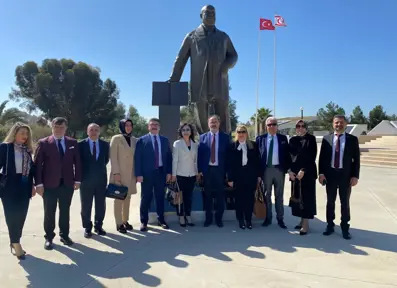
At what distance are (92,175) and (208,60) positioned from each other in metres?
2.64

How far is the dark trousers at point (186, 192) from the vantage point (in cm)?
445

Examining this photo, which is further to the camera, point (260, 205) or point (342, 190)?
point (260, 205)

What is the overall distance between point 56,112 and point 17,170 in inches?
1229

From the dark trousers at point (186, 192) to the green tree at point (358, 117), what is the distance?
2185 inches

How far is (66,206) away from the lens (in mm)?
3855

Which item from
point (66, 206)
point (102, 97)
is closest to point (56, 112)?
point (102, 97)

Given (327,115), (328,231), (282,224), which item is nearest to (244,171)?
(282,224)

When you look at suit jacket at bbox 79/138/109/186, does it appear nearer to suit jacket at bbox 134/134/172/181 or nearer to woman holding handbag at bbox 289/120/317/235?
suit jacket at bbox 134/134/172/181

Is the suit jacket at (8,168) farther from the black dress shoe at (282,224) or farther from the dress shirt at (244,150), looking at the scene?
the black dress shoe at (282,224)

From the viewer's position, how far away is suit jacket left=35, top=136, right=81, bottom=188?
369cm

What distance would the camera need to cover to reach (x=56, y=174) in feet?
12.2

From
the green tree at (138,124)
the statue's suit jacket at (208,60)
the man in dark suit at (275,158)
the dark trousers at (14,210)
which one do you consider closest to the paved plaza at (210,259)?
the dark trousers at (14,210)

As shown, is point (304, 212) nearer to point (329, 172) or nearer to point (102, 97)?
point (329, 172)

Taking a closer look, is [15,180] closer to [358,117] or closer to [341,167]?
[341,167]
